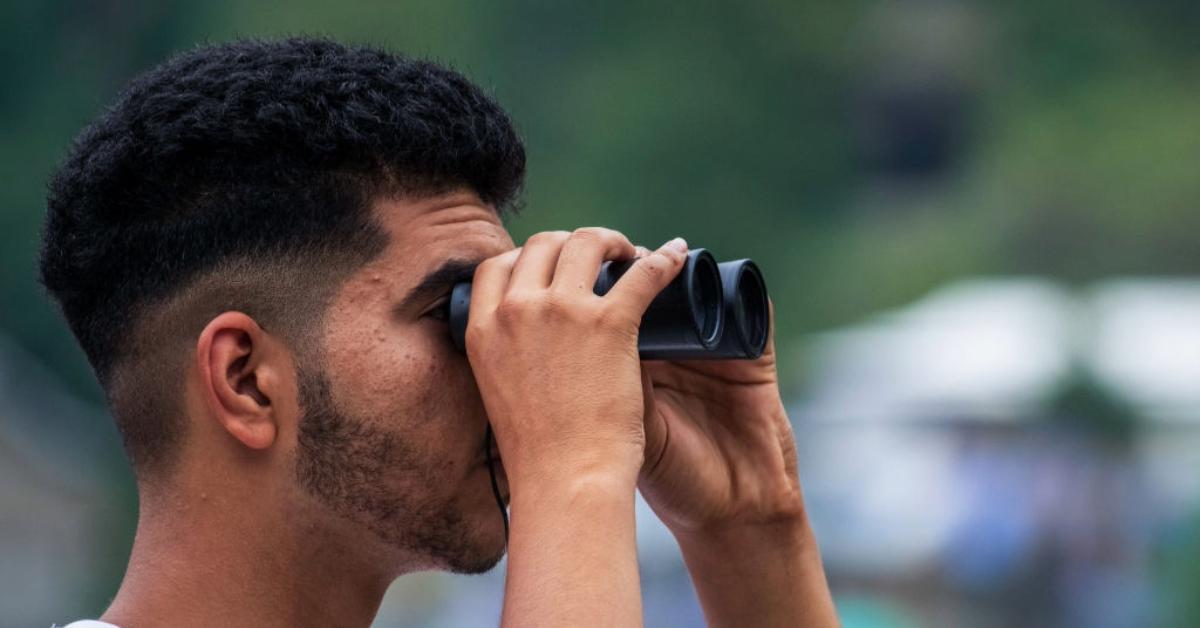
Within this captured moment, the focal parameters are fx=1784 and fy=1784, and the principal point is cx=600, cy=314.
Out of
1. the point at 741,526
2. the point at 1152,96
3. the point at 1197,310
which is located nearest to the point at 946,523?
the point at 1197,310

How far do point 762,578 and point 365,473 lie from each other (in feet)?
2.42

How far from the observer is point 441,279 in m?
2.41

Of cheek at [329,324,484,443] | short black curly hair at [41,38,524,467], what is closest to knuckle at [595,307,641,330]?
cheek at [329,324,484,443]

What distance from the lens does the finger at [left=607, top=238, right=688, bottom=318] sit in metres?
2.22

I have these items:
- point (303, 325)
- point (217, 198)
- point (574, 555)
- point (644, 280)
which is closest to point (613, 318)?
point (644, 280)

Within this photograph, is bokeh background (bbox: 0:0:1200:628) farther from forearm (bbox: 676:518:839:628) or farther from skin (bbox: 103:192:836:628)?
skin (bbox: 103:192:836:628)

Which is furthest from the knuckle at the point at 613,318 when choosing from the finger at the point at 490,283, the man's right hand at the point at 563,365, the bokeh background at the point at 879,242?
the bokeh background at the point at 879,242

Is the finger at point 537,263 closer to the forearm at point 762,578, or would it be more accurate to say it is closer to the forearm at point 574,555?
the forearm at point 574,555

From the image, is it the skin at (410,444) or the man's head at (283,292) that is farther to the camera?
the man's head at (283,292)

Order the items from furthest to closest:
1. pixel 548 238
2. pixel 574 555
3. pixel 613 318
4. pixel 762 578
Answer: pixel 762 578
pixel 548 238
pixel 613 318
pixel 574 555

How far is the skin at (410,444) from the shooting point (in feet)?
7.07

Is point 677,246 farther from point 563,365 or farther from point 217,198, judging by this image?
point 217,198

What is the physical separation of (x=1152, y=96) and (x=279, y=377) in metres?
24.5

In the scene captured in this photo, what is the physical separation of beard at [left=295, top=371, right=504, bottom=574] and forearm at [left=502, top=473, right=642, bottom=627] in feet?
0.74
